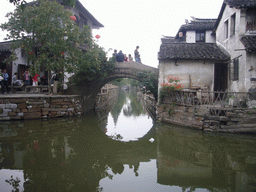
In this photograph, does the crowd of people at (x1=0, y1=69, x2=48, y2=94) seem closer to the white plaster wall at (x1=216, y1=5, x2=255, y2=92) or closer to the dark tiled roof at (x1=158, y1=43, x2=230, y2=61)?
the dark tiled roof at (x1=158, y1=43, x2=230, y2=61)

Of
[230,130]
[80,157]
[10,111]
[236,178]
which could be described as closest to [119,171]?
[80,157]

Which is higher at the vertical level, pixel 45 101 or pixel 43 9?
pixel 43 9

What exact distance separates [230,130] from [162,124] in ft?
10.2


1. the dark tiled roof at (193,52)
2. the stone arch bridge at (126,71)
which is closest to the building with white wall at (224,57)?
the dark tiled roof at (193,52)

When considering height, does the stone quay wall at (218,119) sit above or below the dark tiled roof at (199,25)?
below

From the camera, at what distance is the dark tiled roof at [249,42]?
8.51 m

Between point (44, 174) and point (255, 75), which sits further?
point (255, 75)

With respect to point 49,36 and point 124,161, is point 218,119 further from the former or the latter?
point 49,36

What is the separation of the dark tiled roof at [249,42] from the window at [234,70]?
937 mm

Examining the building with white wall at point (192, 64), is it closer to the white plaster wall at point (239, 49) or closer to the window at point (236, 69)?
the white plaster wall at point (239, 49)

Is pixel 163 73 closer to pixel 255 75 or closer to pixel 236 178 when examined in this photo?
pixel 255 75

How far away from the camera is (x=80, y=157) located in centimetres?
555

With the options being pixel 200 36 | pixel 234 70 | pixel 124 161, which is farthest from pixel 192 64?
pixel 200 36

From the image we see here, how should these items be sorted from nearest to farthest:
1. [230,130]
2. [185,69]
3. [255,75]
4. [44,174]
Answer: [44,174] < [230,130] < [255,75] < [185,69]
